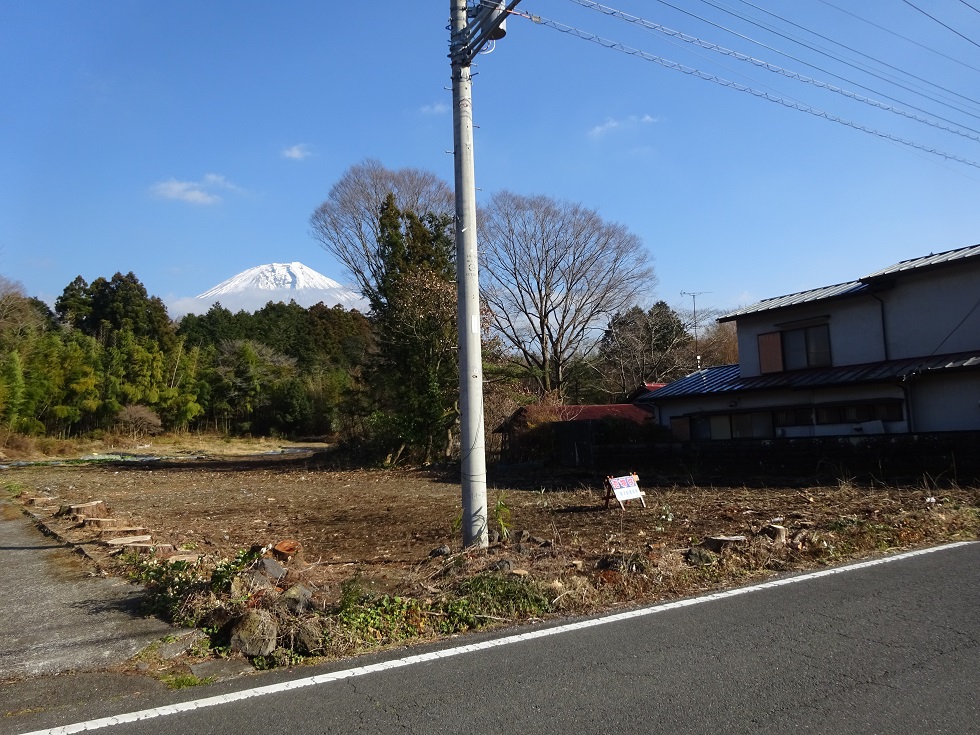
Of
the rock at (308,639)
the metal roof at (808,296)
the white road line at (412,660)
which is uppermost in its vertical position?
the metal roof at (808,296)

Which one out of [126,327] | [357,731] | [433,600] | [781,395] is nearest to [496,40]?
[433,600]

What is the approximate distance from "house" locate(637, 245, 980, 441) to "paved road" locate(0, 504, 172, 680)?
17655 mm

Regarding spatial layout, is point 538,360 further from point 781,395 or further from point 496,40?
point 496,40

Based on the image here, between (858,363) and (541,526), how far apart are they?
14.3 m

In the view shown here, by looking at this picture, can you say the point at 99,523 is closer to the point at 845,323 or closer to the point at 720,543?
the point at 720,543

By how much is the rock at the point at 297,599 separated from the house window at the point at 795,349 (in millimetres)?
19922

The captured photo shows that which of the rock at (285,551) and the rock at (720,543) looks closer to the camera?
the rock at (285,551)

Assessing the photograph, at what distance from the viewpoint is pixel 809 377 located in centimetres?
2106

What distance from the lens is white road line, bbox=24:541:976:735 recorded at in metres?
3.80

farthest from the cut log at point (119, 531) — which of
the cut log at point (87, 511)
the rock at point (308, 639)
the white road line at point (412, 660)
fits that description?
the white road line at point (412, 660)

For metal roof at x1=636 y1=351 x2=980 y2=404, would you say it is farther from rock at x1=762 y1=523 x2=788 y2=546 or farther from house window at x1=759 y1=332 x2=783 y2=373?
rock at x1=762 y1=523 x2=788 y2=546

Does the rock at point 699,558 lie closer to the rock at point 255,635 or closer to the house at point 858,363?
the rock at point 255,635

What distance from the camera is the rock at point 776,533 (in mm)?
7752

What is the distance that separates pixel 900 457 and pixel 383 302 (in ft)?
67.4
